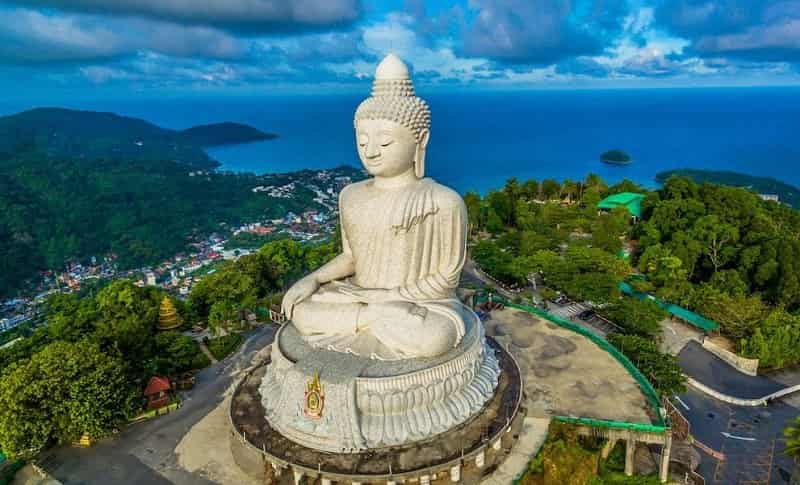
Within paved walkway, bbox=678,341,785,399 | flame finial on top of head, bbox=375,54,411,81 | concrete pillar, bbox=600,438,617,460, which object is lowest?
paved walkway, bbox=678,341,785,399

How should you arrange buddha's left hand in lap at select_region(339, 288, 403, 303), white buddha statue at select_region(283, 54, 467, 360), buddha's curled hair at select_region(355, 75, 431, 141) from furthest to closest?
buddha's left hand in lap at select_region(339, 288, 403, 303)
buddha's curled hair at select_region(355, 75, 431, 141)
white buddha statue at select_region(283, 54, 467, 360)

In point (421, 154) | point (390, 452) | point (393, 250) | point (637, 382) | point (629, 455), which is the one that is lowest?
point (629, 455)

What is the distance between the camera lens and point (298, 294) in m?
11.6

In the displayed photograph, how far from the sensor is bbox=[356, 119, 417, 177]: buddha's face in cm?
1088

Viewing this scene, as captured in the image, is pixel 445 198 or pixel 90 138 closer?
pixel 445 198

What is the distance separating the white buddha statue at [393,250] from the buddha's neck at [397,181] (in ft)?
0.07

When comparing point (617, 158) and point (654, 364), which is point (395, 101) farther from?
point (617, 158)

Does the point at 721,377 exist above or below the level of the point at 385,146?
below

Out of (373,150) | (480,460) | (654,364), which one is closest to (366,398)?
(480,460)

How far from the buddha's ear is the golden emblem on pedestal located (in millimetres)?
4843

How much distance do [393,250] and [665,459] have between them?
→ 736 cm

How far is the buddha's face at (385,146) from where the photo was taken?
10.9m

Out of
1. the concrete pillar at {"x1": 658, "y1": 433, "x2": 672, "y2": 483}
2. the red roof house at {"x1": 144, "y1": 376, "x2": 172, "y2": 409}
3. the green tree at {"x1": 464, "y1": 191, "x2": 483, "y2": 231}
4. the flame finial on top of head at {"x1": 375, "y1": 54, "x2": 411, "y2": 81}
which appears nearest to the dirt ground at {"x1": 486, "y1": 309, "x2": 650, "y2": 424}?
the concrete pillar at {"x1": 658, "y1": 433, "x2": 672, "y2": 483}

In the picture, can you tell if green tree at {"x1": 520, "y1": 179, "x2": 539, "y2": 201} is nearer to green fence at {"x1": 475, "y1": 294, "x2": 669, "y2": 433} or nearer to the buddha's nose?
green fence at {"x1": 475, "y1": 294, "x2": 669, "y2": 433}
